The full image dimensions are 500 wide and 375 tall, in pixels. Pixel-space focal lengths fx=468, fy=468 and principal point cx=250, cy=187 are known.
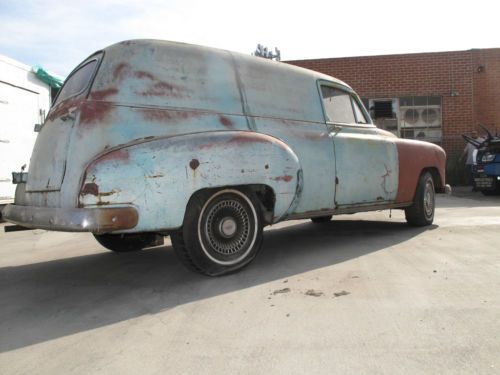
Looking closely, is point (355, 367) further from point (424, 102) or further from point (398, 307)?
point (424, 102)

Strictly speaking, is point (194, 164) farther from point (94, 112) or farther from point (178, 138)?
point (94, 112)

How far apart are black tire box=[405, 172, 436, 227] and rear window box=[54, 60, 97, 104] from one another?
14.6 feet

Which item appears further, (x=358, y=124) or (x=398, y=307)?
(x=358, y=124)

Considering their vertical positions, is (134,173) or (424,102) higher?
(424,102)

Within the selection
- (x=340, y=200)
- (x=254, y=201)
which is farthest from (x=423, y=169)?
(x=254, y=201)

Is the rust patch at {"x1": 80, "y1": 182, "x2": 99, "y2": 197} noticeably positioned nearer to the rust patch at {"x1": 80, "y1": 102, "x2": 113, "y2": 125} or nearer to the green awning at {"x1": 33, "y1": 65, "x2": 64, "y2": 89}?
the rust patch at {"x1": 80, "y1": 102, "x2": 113, "y2": 125}

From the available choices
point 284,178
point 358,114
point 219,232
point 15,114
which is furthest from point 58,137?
point 15,114

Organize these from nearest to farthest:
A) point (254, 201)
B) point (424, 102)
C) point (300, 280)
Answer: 1. point (300, 280)
2. point (254, 201)
3. point (424, 102)

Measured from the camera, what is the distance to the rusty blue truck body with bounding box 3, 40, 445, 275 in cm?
337

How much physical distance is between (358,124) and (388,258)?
185 cm

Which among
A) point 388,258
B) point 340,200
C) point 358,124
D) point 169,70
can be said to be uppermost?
point 169,70

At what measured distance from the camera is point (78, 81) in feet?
13.5

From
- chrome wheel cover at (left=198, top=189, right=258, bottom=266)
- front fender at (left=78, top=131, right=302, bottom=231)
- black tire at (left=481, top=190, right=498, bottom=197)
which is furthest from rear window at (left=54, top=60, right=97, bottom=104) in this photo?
black tire at (left=481, top=190, right=498, bottom=197)

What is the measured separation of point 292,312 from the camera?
302cm
